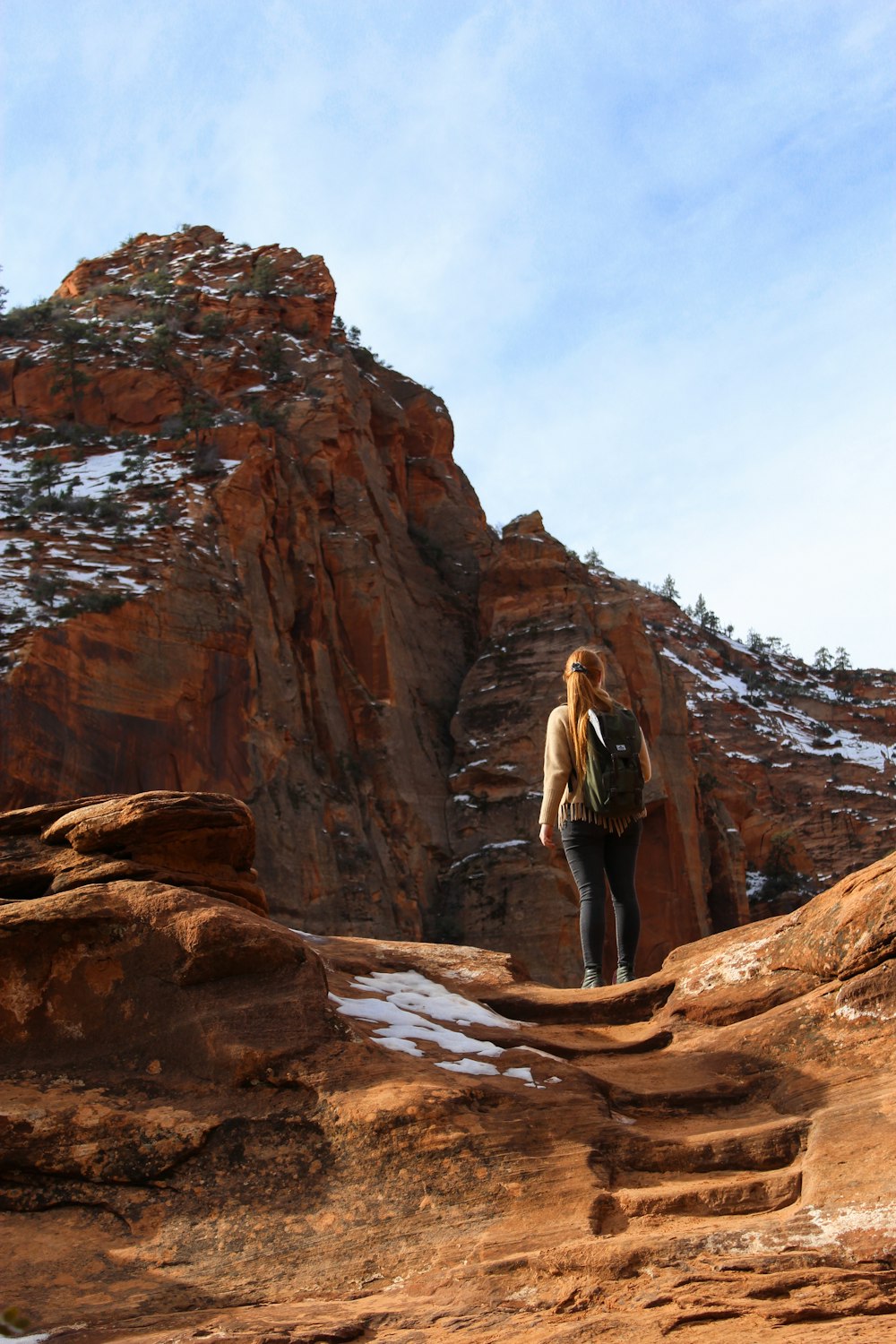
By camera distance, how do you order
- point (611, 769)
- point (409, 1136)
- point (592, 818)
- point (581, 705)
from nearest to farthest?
point (409, 1136)
point (611, 769)
point (592, 818)
point (581, 705)

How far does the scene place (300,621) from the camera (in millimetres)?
30625

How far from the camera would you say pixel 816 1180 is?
16.7ft

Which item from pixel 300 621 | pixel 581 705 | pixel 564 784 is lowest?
pixel 564 784

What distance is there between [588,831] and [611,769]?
0.43 meters

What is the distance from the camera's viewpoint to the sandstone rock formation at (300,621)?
83.1ft

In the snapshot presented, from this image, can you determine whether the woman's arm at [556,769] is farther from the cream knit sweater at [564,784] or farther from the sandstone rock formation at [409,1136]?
the sandstone rock formation at [409,1136]

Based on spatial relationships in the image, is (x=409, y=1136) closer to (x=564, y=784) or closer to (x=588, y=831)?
(x=588, y=831)

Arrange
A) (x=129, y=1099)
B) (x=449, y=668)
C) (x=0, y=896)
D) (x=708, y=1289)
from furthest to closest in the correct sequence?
(x=449, y=668) → (x=0, y=896) → (x=129, y=1099) → (x=708, y=1289)

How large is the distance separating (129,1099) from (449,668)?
95.4ft

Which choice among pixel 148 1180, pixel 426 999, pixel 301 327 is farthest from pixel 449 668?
pixel 148 1180

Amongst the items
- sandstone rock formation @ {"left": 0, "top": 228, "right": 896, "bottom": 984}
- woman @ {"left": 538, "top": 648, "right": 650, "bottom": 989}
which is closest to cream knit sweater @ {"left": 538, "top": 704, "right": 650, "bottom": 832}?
woman @ {"left": 538, "top": 648, "right": 650, "bottom": 989}

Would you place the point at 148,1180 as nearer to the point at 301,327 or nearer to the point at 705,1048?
the point at 705,1048

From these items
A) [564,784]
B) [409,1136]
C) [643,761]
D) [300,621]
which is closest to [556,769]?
[564,784]

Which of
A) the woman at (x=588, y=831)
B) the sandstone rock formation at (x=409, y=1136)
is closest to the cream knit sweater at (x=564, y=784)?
the woman at (x=588, y=831)
